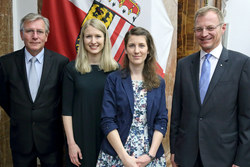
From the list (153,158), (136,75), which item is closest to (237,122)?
(153,158)

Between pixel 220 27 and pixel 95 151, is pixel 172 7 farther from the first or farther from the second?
pixel 95 151

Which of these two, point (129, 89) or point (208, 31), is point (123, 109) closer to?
point (129, 89)

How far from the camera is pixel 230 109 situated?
162 cm

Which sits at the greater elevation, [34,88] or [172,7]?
[172,7]

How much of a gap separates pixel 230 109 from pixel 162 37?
145cm

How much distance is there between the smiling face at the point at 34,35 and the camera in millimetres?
2047

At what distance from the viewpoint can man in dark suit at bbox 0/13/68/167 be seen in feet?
6.61

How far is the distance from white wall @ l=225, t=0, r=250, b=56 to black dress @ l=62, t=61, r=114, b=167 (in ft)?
19.3

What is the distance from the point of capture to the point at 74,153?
1.94 meters

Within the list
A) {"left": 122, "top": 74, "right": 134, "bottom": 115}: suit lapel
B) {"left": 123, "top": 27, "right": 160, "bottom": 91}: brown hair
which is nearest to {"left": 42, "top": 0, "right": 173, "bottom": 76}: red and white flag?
{"left": 123, "top": 27, "right": 160, "bottom": 91}: brown hair

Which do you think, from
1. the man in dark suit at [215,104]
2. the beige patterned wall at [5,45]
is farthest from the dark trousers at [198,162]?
the beige patterned wall at [5,45]

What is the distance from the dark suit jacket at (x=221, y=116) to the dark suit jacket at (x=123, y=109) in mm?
184

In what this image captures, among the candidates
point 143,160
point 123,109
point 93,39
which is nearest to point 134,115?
point 123,109

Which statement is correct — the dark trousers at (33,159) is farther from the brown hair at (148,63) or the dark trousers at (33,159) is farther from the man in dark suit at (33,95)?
the brown hair at (148,63)
